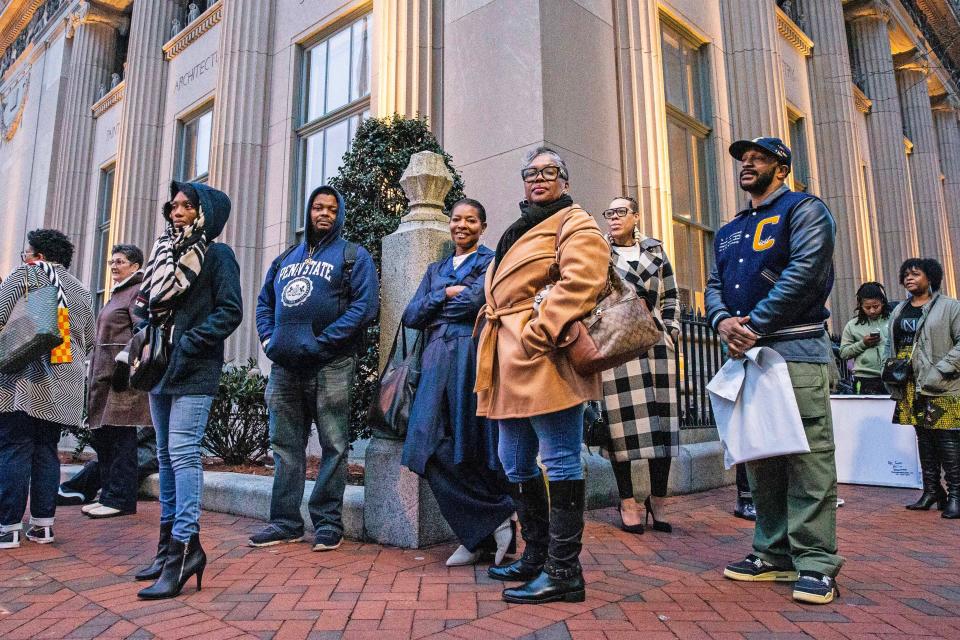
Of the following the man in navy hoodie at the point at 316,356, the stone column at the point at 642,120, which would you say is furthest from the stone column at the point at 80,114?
the man in navy hoodie at the point at 316,356

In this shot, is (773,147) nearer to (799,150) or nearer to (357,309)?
(357,309)

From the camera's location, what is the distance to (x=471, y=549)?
140 inches

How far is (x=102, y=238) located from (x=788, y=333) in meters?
18.5

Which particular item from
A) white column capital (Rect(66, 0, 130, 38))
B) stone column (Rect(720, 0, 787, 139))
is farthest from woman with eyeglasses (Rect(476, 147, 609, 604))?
white column capital (Rect(66, 0, 130, 38))

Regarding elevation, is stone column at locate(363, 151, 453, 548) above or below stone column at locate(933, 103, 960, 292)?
below

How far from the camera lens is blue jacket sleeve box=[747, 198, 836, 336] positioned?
3059mm

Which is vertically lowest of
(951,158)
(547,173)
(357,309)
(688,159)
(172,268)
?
(357,309)

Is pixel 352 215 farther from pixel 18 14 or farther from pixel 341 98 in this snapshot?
pixel 18 14

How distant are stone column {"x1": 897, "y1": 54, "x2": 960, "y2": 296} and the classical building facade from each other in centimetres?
33

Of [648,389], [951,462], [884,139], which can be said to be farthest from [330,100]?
[884,139]

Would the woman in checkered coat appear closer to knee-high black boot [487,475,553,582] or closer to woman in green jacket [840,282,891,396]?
knee-high black boot [487,475,553,582]

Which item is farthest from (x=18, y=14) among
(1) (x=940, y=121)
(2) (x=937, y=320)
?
(1) (x=940, y=121)

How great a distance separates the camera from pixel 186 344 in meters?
3.26

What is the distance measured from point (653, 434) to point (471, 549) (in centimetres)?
162
